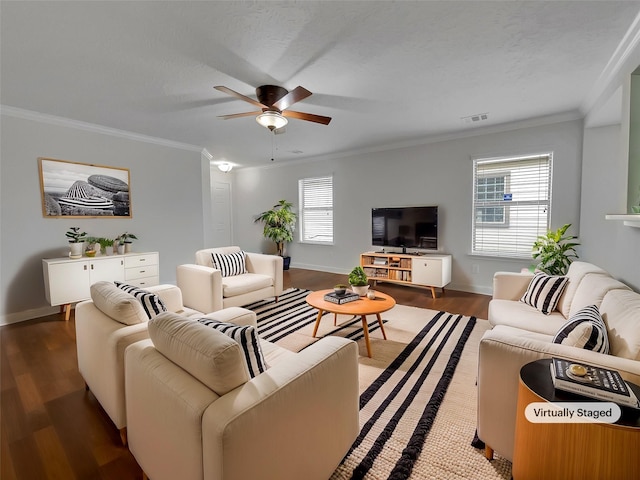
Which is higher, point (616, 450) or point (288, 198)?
point (288, 198)

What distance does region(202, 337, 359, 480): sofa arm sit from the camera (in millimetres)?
853

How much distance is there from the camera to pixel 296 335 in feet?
9.52

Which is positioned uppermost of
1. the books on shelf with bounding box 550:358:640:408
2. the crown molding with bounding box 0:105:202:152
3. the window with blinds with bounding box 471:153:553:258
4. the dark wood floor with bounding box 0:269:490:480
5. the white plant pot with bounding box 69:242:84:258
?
the crown molding with bounding box 0:105:202:152

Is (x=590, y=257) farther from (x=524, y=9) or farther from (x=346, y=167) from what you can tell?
(x=346, y=167)

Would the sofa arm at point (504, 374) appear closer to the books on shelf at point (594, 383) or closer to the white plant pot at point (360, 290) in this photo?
the books on shelf at point (594, 383)

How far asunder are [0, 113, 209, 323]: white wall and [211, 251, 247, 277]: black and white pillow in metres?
1.60

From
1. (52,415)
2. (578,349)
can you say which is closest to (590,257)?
(578,349)

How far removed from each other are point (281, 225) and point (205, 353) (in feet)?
18.4

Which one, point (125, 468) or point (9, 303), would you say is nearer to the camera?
point (125, 468)

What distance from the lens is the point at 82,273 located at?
3525 mm

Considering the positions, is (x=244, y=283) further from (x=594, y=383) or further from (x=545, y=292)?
(x=594, y=383)

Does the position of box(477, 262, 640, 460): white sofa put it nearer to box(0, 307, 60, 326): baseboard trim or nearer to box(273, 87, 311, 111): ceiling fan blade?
box(273, 87, 311, 111): ceiling fan blade

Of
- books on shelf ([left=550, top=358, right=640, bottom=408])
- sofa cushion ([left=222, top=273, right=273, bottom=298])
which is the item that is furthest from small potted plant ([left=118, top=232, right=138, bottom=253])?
books on shelf ([left=550, top=358, right=640, bottom=408])

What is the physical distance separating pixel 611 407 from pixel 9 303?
5152 millimetres
